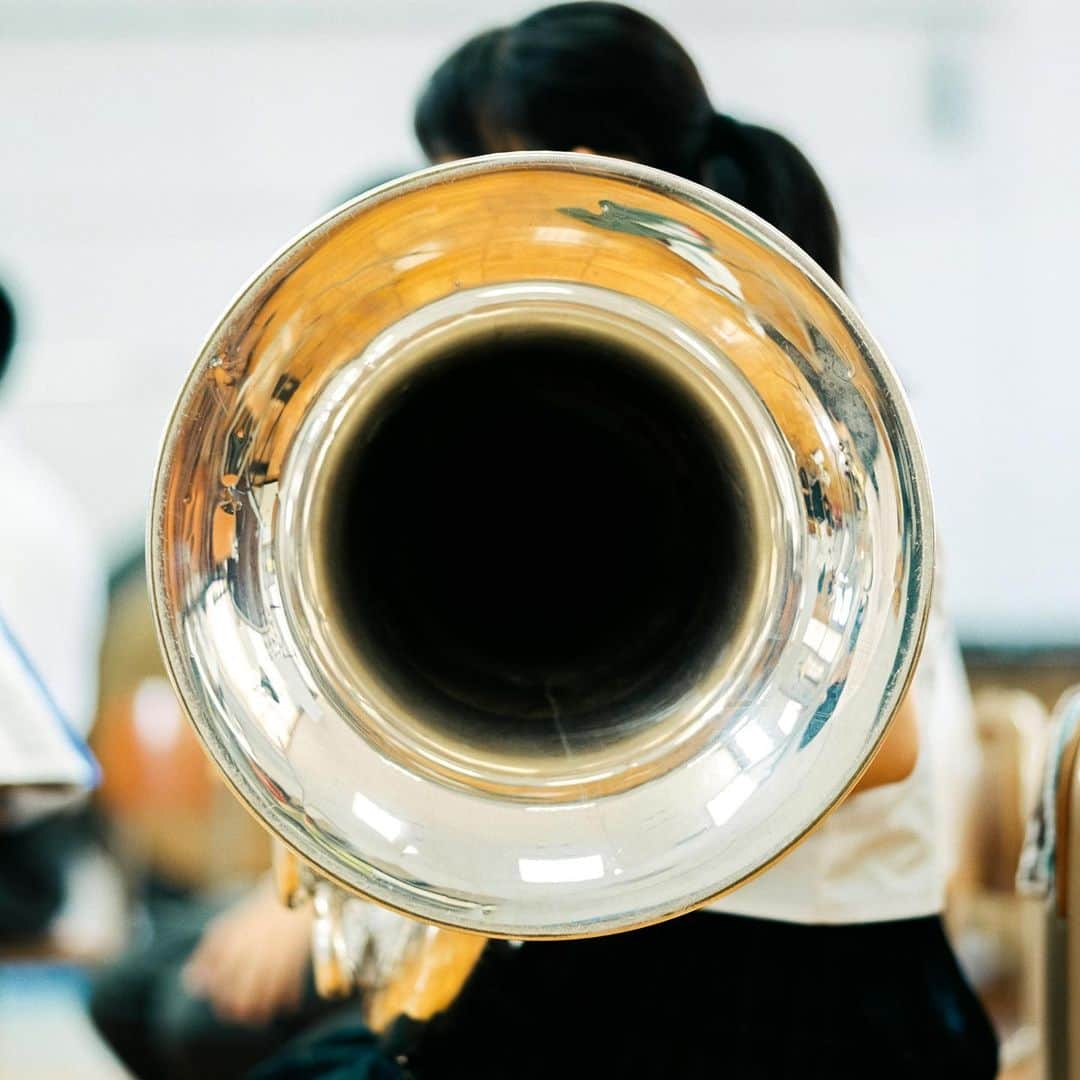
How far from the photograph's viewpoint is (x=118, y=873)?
2.48 meters

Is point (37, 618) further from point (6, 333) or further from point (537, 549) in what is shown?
point (537, 549)

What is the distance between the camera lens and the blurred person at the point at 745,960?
74 centimetres

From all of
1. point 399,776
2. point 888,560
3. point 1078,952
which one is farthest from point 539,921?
point 1078,952

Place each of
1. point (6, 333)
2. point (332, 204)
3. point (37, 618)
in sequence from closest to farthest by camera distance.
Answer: point (6, 333)
point (37, 618)
point (332, 204)

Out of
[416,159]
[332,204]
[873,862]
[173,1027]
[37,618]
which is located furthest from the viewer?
[332,204]

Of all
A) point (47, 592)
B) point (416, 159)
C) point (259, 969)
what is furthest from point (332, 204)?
point (259, 969)

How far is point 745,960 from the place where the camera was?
0.76 metres

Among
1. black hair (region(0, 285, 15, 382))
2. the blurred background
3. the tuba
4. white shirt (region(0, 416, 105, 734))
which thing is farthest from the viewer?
the blurred background

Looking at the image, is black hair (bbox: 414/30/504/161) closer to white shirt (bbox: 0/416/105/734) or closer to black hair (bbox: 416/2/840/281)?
black hair (bbox: 416/2/840/281)

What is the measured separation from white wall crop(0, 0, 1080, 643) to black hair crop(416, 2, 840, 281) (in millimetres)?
1610

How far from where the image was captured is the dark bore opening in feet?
2.28

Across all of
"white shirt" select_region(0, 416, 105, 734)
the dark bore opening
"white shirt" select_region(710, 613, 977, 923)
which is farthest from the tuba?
"white shirt" select_region(0, 416, 105, 734)

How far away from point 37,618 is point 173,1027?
69cm

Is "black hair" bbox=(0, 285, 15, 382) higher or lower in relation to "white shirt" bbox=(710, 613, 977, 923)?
higher
